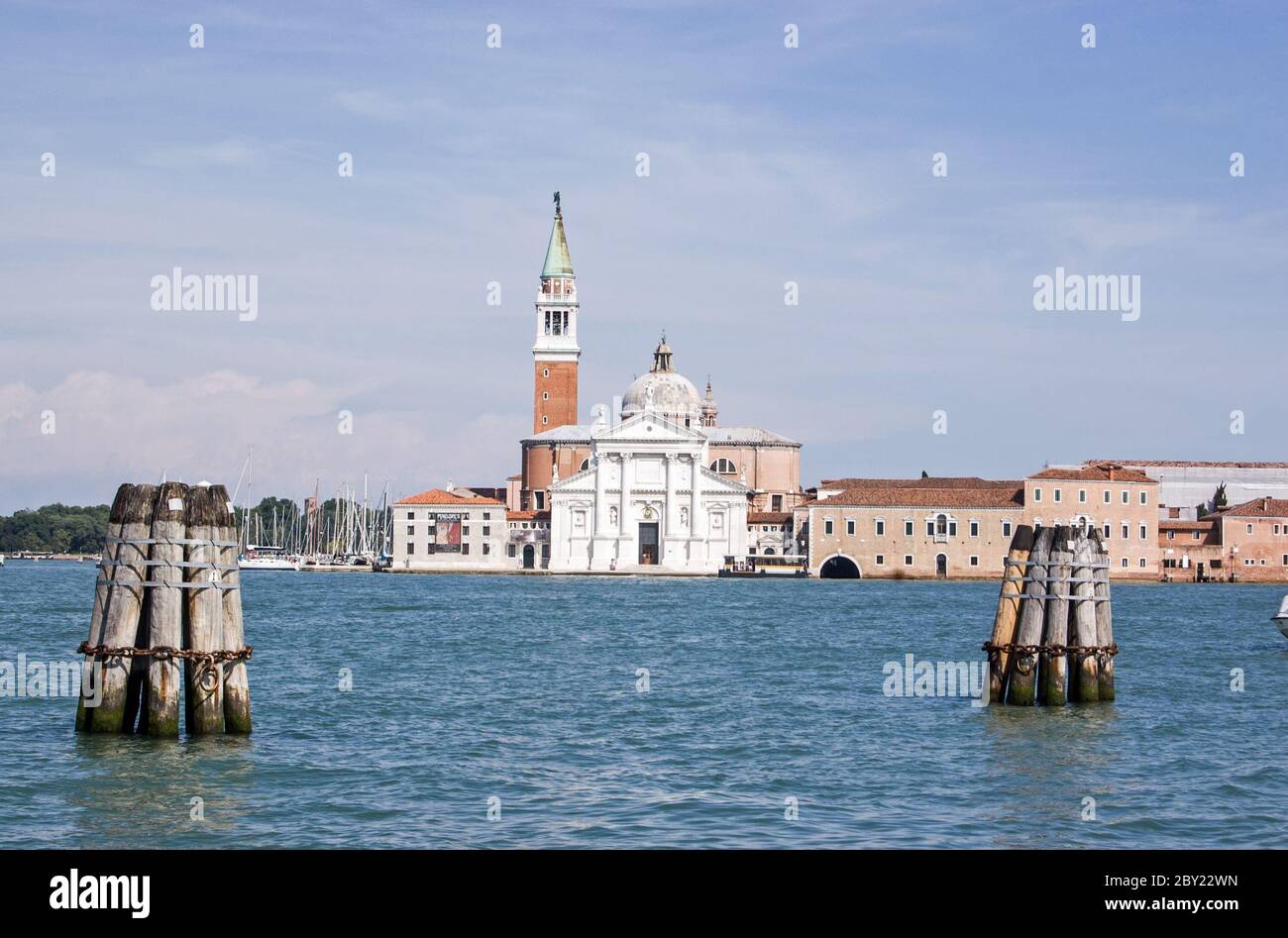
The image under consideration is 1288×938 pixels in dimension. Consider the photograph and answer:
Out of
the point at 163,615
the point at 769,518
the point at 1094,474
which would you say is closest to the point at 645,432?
the point at 769,518

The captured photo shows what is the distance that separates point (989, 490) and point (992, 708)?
6007 cm

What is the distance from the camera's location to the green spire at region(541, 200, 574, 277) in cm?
9038

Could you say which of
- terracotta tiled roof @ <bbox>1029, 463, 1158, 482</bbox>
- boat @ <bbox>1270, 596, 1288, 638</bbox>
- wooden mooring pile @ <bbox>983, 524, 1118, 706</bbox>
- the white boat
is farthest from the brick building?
wooden mooring pile @ <bbox>983, 524, 1118, 706</bbox>

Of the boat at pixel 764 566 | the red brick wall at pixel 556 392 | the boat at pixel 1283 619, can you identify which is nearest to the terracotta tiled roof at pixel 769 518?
the boat at pixel 764 566

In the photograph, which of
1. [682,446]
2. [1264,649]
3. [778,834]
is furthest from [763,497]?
[778,834]

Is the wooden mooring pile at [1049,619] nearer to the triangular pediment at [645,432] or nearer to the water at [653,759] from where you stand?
the water at [653,759]

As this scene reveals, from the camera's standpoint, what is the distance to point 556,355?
89.8 m

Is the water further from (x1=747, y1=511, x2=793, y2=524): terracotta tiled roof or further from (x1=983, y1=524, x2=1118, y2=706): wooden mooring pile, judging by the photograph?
(x1=747, y1=511, x2=793, y2=524): terracotta tiled roof

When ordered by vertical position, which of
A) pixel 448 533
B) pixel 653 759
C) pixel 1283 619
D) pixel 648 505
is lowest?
pixel 653 759

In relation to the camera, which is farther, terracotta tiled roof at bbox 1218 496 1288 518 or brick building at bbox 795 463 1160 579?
terracotta tiled roof at bbox 1218 496 1288 518

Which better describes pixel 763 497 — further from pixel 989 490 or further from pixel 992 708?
pixel 992 708

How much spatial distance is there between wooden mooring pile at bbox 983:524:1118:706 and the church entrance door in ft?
210

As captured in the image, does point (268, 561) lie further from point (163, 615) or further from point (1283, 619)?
point (163, 615)

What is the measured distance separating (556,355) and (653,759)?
76333 mm
